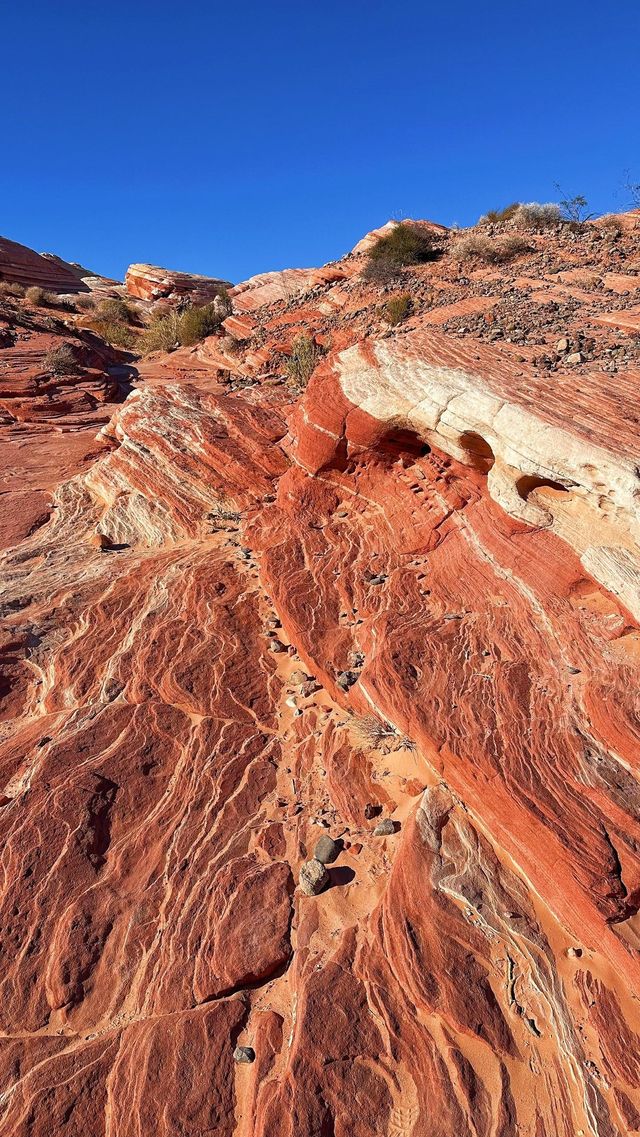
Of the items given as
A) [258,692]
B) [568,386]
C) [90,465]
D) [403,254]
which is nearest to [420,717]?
[258,692]

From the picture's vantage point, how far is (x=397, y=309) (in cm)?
1544

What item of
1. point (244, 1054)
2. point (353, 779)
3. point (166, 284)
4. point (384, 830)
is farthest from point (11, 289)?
point (244, 1054)

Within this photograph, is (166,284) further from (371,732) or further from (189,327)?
(371,732)

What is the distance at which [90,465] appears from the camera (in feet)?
48.7

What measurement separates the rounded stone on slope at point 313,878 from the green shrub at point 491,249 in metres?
18.2

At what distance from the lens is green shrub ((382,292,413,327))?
50.0ft

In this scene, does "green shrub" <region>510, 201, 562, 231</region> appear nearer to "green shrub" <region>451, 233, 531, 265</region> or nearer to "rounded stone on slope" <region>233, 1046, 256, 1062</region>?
"green shrub" <region>451, 233, 531, 265</region>

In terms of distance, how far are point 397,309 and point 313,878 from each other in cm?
1427

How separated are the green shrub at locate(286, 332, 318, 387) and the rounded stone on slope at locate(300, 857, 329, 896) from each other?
509 inches

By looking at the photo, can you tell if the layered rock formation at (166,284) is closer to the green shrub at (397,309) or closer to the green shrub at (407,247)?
the green shrub at (407,247)

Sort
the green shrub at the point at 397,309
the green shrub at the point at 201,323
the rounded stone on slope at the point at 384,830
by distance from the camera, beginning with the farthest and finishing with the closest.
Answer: the green shrub at the point at 201,323, the green shrub at the point at 397,309, the rounded stone on slope at the point at 384,830

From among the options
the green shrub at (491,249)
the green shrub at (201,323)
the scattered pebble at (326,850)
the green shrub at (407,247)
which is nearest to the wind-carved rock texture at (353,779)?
the scattered pebble at (326,850)

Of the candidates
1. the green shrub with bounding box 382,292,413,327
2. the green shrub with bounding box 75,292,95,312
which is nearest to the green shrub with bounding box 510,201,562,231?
the green shrub with bounding box 382,292,413,327

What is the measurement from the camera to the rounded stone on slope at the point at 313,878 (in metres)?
5.85
